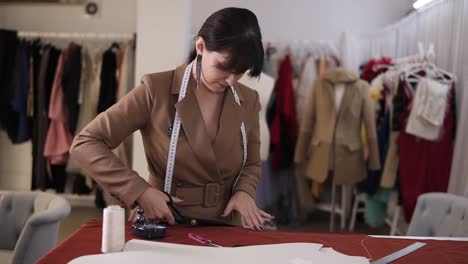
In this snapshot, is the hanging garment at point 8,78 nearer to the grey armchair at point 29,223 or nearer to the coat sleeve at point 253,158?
the grey armchair at point 29,223

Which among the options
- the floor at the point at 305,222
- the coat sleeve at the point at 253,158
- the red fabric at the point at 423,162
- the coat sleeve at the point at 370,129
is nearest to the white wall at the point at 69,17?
the floor at the point at 305,222

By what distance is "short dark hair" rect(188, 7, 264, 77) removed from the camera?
4.27 ft

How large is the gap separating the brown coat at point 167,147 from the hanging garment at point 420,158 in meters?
2.18

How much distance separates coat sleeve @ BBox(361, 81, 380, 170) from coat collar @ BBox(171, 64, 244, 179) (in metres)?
2.43

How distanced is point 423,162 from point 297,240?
89.7 inches

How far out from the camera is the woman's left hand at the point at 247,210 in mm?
1473

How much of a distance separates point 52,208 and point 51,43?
3.06 m

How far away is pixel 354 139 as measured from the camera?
3824 mm

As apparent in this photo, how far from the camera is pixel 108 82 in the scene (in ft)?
13.2

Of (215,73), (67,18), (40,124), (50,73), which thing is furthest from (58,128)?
(215,73)

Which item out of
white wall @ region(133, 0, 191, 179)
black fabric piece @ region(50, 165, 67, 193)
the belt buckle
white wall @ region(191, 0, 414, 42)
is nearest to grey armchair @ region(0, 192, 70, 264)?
the belt buckle

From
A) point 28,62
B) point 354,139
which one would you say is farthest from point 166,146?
point 28,62

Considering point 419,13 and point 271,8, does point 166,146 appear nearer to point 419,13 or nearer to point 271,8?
point 419,13

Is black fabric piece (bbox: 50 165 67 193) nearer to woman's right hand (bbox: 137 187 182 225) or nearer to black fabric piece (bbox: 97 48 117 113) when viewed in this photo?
black fabric piece (bbox: 97 48 117 113)
